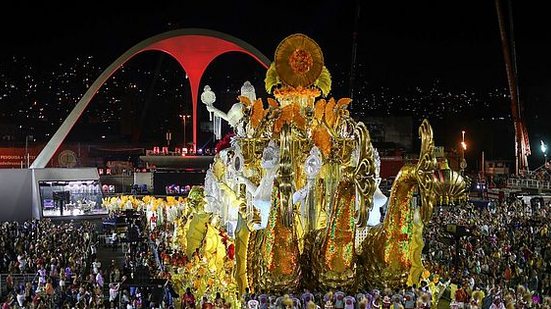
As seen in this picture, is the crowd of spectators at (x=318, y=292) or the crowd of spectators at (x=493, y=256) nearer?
the crowd of spectators at (x=318, y=292)

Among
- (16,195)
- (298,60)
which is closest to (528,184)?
(298,60)

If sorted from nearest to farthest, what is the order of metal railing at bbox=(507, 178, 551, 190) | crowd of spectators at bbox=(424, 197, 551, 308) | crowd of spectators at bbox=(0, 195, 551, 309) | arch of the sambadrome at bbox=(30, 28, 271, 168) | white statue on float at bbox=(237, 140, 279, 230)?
crowd of spectators at bbox=(0, 195, 551, 309) < white statue on float at bbox=(237, 140, 279, 230) < crowd of spectators at bbox=(424, 197, 551, 308) < metal railing at bbox=(507, 178, 551, 190) < arch of the sambadrome at bbox=(30, 28, 271, 168)

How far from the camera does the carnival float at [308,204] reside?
8.31 m

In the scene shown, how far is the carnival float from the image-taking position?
831cm

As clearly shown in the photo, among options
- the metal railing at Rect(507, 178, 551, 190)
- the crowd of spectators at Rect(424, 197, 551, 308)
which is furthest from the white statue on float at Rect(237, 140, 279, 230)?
the metal railing at Rect(507, 178, 551, 190)

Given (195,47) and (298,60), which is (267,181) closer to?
(298,60)

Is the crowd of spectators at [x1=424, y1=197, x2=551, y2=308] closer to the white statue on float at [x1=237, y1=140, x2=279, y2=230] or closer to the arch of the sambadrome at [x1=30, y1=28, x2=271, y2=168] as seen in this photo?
the white statue on float at [x1=237, y1=140, x2=279, y2=230]

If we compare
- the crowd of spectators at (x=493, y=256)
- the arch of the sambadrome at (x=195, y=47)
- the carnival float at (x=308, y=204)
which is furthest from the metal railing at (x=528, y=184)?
the carnival float at (x=308, y=204)

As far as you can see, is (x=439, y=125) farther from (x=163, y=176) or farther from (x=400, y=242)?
(x=400, y=242)

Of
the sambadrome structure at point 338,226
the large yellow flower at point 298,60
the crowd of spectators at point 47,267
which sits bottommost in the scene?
the crowd of spectators at point 47,267

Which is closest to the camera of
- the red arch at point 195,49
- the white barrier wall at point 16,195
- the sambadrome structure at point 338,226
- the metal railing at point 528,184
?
the sambadrome structure at point 338,226

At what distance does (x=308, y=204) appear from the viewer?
10055 millimetres

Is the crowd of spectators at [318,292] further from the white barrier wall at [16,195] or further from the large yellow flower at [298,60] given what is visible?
the large yellow flower at [298,60]

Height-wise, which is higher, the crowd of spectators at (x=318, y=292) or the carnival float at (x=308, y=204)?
the carnival float at (x=308, y=204)
